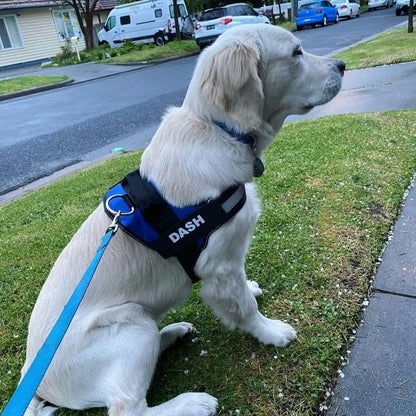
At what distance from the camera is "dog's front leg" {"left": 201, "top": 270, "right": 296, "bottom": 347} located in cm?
238

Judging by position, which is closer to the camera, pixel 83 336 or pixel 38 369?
pixel 38 369

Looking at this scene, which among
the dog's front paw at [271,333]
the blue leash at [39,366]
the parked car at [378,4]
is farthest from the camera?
the parked car at [378,4]

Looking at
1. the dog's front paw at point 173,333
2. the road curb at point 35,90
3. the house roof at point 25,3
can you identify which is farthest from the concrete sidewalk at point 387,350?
the house roof at point 25,3

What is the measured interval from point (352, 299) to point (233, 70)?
1737 mm

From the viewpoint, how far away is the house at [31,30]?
30688 mm

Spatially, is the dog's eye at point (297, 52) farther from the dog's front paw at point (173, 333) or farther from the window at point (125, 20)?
the window at point (125, 20)

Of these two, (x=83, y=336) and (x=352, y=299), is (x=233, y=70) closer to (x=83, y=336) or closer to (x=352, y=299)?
(x=83, y=336)

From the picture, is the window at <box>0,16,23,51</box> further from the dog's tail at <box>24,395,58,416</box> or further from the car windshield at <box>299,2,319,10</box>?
the dog's tail at <box>24,395,58,416</box>

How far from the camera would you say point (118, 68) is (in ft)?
69.5

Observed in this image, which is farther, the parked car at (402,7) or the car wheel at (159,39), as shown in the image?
the car wheel at (159,39)

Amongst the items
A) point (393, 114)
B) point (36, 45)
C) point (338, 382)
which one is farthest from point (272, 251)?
point (36, 45)

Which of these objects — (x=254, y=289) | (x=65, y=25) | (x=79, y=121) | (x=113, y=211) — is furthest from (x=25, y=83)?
(x=65, y=25)

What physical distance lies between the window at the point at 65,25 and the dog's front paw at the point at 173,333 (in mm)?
35684

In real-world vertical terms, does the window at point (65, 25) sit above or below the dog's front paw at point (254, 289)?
above
